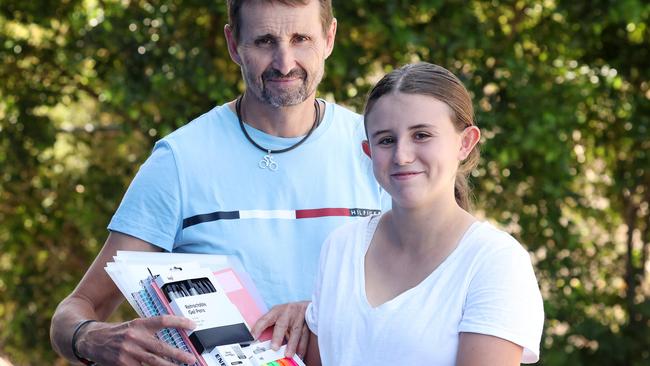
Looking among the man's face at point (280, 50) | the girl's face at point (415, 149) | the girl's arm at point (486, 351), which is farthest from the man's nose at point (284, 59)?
the girl's arm at point (486, 351)

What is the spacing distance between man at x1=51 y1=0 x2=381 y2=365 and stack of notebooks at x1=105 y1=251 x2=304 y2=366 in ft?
0.52

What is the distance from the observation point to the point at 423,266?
2.13 metres

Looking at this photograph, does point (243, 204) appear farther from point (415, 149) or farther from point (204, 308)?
point (415, 149)

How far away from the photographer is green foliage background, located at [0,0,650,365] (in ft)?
16.8

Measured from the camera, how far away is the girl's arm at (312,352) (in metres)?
2.38

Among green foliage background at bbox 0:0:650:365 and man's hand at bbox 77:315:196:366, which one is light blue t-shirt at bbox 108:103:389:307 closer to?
man's hand at bbox 77:315:196:366

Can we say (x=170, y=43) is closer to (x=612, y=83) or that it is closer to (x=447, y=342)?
(x=612, y=83)

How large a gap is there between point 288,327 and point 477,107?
9.13 feet

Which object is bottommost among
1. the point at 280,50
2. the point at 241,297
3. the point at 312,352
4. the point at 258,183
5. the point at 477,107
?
the point at 312,352

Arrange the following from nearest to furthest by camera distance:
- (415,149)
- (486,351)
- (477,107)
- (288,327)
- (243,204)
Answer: (486,351), (415,149), (288,327), (243,204), (477,107)

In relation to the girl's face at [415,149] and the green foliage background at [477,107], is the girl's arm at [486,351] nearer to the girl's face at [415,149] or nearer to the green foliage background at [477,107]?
the girl's face at [415,149]

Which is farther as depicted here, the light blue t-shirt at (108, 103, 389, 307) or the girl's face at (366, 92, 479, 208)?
the light blue t-shirt at (108, 103, 389, 307)

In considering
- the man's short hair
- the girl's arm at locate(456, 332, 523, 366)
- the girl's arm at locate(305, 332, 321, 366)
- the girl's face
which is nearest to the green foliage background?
the man's short hair

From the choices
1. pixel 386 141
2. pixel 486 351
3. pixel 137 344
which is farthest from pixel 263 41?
pixel 486 351
